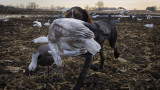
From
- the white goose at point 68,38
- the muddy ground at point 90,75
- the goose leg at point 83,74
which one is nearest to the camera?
the white goose at point 68,38

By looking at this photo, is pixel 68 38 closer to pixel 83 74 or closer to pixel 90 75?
pixel 83 74

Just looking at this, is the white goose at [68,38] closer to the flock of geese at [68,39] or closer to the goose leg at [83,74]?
the flock of geese at [68,39]

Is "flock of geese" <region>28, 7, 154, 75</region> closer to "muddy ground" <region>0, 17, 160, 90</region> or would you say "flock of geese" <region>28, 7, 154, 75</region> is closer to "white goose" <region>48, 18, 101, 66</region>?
"white goose" <region>48, 18, 101, 66</region>

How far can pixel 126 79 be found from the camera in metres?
3.67

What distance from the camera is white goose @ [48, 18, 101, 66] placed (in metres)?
2.07

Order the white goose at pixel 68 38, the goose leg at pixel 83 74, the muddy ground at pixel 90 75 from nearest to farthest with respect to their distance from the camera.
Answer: the white goose at pixel 68 38, the goose leg at pixel 83 74, the muddy ground at pixel 90 75

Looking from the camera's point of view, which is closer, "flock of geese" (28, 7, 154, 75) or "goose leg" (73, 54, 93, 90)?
"flock of geese" (28, 7, 154, 75)

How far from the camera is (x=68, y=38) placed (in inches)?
83.7

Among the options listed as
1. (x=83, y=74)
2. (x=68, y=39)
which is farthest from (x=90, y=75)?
(x=68, y=39)

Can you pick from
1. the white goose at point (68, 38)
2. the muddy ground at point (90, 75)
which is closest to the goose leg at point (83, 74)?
the muddy ground at point (90, 75)

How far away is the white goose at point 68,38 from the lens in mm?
2070

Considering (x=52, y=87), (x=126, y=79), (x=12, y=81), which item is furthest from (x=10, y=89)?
(x=126, y=79)

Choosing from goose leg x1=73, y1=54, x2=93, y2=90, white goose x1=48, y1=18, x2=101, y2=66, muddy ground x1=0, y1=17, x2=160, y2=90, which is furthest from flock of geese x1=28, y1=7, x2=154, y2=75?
muddy ground x1=0, y1=17, x2=160, y2=90

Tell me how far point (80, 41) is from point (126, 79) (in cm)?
223
